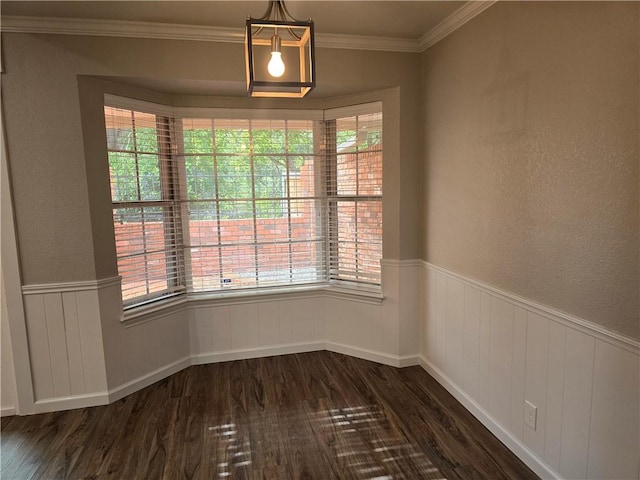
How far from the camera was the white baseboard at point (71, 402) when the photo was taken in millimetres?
2750

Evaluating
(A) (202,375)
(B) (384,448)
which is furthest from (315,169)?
(B) (384,448)

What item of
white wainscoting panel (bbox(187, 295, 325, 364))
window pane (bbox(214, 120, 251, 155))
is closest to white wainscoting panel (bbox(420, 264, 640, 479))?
white wainscoting panel (bbox(187, 295, 325, 364))

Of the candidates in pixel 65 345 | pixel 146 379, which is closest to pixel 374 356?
Result: pixel 146 379

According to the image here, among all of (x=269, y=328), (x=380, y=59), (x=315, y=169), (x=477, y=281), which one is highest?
(x=380, y=59)

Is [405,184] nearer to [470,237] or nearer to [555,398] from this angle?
[470,237]

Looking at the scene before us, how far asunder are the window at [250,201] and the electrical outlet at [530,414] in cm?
150

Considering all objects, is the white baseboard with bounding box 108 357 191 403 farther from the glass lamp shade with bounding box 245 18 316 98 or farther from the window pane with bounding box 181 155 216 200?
the glass lamp shade with bounding box 245 18 316 98

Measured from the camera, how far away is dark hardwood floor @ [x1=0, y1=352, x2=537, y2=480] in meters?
2.16

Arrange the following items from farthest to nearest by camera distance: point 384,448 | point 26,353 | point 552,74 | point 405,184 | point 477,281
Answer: point 405,184, point 26,353, point 477,281, point 384,448, point 552,74

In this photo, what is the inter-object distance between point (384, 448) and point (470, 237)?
1.35 metres

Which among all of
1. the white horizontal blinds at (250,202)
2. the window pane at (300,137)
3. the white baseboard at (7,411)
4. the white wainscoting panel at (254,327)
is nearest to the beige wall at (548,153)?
the window pane at (300,137)

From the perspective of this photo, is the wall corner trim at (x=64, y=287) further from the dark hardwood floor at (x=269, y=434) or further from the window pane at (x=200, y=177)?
the window pane at (x=200, y=177)

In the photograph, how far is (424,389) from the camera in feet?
9.68

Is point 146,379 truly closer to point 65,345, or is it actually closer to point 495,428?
point 65,345
